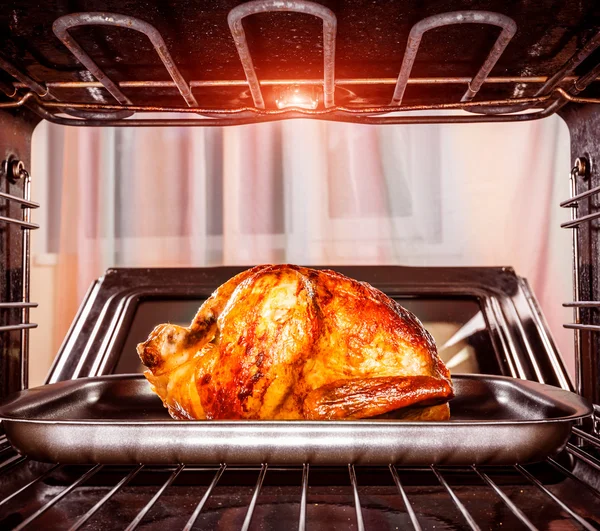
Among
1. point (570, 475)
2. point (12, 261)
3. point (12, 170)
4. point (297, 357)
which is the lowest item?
point (570, 475)

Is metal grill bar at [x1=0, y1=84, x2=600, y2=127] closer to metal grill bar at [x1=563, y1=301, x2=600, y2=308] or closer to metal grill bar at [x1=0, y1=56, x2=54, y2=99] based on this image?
metal grill bar at [x1=0, y1=56, x2=54, y2=99]

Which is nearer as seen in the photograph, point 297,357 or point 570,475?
point 570,475

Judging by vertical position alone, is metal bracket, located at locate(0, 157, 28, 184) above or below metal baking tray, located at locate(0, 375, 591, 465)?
above

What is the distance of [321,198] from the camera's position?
203cm

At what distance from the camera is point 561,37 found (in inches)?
26.5

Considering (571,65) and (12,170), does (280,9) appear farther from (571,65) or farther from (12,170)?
(12,170)

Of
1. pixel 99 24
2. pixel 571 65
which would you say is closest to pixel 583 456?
pixel 571 65

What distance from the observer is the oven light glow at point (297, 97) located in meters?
0.83

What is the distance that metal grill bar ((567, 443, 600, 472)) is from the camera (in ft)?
2.08

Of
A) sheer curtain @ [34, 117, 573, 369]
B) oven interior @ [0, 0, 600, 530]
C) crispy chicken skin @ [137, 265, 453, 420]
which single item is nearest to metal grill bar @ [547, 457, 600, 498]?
oven interior @ [0, 0, 600, 530]

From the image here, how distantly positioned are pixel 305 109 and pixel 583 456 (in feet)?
1.86

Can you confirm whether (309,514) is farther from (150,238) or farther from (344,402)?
(150,238)

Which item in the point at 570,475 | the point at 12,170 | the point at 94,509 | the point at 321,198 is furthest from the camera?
the point at 321,198

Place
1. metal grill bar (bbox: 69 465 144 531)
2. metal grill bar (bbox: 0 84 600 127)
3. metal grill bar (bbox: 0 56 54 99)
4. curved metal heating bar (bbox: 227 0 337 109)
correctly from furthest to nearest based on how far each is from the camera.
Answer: metal grill bar (bbox: 0 84 600 127), metal grill bar (bbox: 0 56 54 99), curved metal heating bar (bbox: 227 0 337 109), metal grill bar (bbox: 69 465 144 531)
